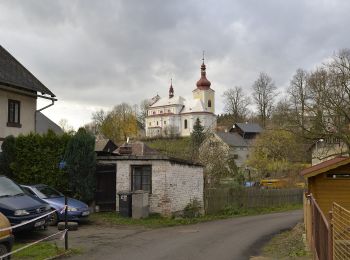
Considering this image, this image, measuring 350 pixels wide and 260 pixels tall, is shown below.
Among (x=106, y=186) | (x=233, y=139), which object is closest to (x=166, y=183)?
(x=106, y=186)

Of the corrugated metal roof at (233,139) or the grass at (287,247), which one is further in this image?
the corrugated metal roof at (233,139)

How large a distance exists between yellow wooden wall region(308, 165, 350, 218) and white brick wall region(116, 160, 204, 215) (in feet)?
19.8

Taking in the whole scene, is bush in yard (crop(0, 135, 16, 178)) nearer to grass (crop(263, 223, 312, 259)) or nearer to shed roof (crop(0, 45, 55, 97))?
shed roof (crop(0, 45, 55, 97))

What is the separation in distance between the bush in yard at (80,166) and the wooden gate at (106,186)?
2.88 feet

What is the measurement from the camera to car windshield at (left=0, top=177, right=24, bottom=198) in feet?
47.9

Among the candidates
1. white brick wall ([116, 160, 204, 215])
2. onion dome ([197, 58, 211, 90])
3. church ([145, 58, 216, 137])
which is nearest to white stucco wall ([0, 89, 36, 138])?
white brick wall ([116, 160, 204, 215])

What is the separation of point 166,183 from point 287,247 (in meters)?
7.46

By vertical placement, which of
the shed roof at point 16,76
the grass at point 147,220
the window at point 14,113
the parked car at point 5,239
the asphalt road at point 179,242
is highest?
the shed roof at point 16,76

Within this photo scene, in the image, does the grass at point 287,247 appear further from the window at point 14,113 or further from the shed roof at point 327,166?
the window at point 14,113

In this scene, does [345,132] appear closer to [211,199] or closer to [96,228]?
[211,199]

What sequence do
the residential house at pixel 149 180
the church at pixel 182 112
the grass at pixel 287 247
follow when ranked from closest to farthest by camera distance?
the grass at pixel 287 247 → the residential house at pixel 149 180 → the church at pixel 182 112

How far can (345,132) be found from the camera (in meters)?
34.1

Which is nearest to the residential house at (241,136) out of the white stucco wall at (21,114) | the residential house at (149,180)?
the white stucco wall at (21,114)

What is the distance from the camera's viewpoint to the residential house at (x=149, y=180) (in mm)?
21203
